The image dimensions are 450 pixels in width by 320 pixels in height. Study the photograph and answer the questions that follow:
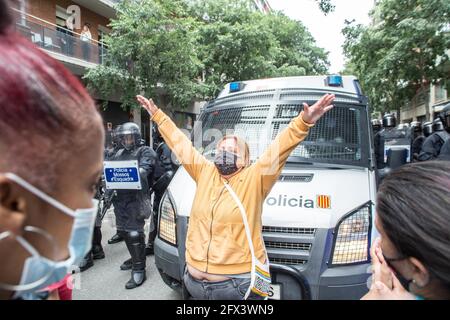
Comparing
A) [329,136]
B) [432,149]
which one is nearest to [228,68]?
[432,149]

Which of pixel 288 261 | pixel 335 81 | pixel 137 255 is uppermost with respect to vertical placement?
pixel 335 81

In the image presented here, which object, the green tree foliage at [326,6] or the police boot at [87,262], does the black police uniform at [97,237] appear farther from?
the green tree foliage at [326,6]

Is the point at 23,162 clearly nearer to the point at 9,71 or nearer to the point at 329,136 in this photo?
the point at 9,71

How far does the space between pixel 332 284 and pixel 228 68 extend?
14.4 metres

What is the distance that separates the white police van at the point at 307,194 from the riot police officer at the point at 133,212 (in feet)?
2.52

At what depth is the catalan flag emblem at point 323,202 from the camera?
2764mm

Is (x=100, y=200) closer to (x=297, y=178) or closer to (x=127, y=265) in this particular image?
(x=127, y=265)

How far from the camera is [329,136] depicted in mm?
3604

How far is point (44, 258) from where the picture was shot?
2.81 ft

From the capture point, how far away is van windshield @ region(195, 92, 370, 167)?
11.4ft

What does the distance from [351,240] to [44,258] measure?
2295 mm

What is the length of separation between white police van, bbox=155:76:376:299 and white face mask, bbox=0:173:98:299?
6.02 feet

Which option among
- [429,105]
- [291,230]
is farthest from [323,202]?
[429,105]

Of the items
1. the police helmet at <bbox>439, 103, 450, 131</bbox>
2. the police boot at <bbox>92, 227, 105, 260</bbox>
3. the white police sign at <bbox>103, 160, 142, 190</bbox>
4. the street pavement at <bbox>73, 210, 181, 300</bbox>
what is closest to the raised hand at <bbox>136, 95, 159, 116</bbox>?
the white police sign at <bbox>103, 160, 142, 190</bbox>
